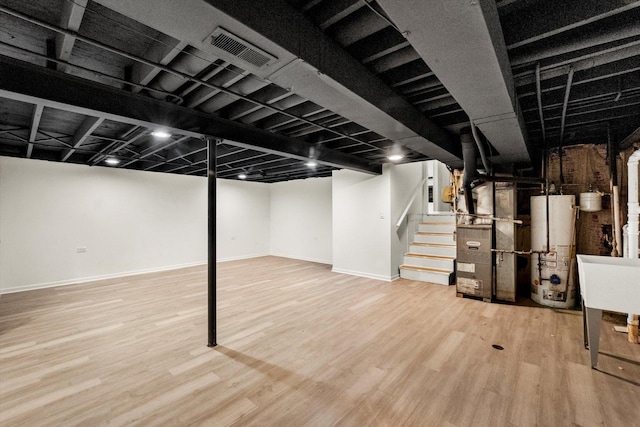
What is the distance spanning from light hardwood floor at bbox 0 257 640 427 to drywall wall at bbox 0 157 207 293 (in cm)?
118

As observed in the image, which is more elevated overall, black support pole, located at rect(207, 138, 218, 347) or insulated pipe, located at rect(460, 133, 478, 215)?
insulated pipe, located at rect(460, 133, 478, 215)

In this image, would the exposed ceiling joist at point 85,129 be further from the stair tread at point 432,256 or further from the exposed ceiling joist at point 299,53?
the stair tread at point 432,256

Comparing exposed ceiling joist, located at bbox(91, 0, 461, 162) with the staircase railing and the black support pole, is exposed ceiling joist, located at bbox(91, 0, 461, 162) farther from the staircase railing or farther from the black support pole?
the staircase railing

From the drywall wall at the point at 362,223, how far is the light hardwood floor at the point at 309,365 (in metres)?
1.45

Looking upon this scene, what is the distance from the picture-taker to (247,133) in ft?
10.9

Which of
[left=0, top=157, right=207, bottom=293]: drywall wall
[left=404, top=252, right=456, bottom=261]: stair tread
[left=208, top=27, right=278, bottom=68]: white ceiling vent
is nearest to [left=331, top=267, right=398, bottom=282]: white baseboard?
[left=404, top=252, right=456, bottom=261]: stair tread

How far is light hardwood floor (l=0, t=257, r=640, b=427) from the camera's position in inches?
74.9

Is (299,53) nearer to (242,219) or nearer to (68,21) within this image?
(68,21)

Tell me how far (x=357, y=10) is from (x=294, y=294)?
4096 mm

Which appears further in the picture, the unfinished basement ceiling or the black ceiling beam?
the black ceiling beam

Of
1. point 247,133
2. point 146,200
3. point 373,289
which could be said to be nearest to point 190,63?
point 247,133

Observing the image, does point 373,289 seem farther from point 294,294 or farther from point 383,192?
point 383,192

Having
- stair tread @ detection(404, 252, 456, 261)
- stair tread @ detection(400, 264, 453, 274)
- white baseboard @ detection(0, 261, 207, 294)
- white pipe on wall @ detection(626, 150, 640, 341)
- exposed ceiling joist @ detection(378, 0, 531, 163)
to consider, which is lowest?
white baseboard @ detection(0, 261, 207, 294)

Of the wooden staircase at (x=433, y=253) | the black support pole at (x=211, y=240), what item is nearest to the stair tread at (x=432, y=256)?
the wooden staircase at (x=433, y=253)
